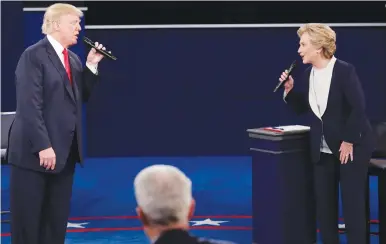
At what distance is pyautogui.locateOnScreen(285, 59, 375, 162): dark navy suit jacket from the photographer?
13.9ft

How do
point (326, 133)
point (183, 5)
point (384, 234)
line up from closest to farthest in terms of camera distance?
point (326, 133) → point (384, 234) → point (183, 5)

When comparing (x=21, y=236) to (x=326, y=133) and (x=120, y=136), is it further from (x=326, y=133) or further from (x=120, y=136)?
(x=120, y=136)

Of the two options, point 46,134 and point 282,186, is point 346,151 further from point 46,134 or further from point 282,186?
point 46,134

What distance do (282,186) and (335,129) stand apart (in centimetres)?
51

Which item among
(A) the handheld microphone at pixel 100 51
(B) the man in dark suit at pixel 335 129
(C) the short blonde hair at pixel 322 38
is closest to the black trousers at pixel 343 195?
(B) the man in dark suit at pixel 335 129

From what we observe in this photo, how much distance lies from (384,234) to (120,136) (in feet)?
16.6

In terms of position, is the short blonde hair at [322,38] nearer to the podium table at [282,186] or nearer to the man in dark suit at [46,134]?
the podium table at [282,186]

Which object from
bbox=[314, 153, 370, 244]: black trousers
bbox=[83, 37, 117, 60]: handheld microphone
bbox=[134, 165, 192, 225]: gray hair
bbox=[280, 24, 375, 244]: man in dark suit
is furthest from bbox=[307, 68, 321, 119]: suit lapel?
bbox=[134, 165, 192, 225]: gray hair

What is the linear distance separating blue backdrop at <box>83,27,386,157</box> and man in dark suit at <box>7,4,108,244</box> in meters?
5.11

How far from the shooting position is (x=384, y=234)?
4.65 m

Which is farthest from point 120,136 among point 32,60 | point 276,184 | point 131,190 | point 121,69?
point 32,60

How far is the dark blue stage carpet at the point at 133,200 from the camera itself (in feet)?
17.6

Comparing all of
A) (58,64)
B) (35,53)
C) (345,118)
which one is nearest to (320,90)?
(345,118)

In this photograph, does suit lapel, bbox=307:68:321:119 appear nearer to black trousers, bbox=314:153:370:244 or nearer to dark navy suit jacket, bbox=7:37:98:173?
black trousers, bbox=314:153:370:244
